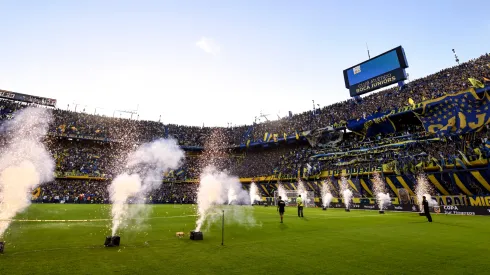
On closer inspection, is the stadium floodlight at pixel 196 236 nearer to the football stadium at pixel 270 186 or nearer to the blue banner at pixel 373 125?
the football stadium at pixel 270 186

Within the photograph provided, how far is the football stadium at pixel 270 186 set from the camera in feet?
24.0

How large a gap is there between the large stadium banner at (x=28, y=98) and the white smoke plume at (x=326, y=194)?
5579cm

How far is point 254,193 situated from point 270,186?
402 cm

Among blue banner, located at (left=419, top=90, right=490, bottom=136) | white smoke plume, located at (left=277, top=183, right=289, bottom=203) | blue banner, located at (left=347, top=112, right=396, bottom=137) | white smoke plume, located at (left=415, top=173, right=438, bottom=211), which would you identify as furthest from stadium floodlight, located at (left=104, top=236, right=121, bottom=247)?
blue banner, located at (left=347, top=112, right=396, bottom=137)

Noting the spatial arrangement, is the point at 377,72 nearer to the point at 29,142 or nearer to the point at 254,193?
the point at 254,193

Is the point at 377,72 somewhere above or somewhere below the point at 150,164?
above

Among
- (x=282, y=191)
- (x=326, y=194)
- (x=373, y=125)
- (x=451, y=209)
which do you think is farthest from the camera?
(x=282, y=191)

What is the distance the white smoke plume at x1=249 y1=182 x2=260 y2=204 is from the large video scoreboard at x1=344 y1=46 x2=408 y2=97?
23.9 m

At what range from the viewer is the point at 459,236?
10.5 meters

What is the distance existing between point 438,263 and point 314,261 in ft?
9.84

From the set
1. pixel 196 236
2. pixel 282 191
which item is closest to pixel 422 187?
pixel 282 191

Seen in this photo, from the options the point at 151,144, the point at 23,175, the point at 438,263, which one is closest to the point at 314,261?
the point at 438,263

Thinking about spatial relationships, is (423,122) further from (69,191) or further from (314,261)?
(69,191)

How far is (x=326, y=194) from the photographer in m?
36.2
